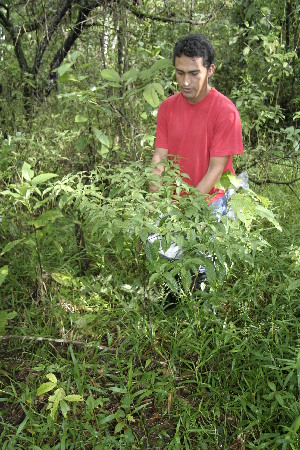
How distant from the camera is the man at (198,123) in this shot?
2146 mm

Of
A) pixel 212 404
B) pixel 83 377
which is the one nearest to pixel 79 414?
pixel 83 377

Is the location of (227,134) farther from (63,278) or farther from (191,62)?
(63,278)

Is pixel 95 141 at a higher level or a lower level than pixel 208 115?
lower

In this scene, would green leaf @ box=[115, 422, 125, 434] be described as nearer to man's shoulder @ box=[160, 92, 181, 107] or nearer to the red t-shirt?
the red t-shirt

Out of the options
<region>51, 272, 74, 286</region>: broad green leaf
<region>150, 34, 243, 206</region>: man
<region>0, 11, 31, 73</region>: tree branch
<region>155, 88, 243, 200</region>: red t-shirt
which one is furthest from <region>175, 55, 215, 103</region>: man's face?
<region>0, 11, 31, 73</region>: tree branch

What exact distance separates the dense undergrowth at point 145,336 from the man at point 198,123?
25 cm

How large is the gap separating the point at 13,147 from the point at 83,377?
1.76 m

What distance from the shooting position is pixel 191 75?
215 centimetres

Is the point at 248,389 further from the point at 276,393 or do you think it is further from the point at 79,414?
the point at 79,414

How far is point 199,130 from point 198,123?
0.04 m

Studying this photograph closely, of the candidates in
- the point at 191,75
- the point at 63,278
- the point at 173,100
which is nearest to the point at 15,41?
the point at 173,100

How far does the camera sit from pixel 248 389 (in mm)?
1876

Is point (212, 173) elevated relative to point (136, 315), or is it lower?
elevated

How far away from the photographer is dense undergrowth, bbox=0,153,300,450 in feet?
5.49
